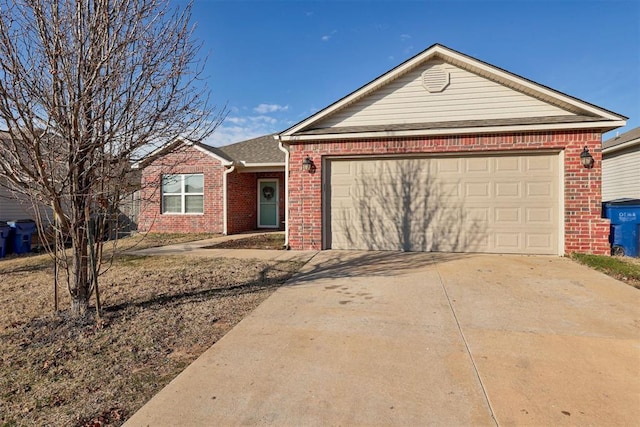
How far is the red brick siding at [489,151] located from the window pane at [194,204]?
5.83 metres

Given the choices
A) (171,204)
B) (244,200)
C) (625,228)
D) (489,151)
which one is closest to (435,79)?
(489,151)

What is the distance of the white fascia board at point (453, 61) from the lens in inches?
286

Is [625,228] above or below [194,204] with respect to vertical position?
below

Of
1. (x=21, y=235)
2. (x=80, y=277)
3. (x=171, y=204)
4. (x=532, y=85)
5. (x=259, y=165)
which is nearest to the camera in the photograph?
(x=80, y=277)

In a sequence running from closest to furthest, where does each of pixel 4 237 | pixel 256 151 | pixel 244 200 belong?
pixel 4 237 → pixel 244 200 → pixel 256 151

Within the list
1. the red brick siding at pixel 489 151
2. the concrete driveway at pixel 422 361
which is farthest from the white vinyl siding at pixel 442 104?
the concrete driveway at pixel 422 361

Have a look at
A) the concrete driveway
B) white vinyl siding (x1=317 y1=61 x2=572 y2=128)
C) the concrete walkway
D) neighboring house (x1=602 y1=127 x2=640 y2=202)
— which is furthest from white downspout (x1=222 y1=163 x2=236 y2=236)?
neighboring house (x1=602 y1=127 x2=640 y2=202)

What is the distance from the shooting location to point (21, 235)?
379 inches

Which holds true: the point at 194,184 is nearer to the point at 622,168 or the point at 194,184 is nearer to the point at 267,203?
the point at 267,203

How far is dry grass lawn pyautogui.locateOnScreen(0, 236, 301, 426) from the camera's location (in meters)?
2.35

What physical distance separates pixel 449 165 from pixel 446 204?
36.5 inches

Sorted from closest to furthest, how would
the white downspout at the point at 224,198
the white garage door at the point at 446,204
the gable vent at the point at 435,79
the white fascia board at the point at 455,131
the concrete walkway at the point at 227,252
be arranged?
the white fascia board at the point at 455,131 → the white garage door at the point at 446,204 → the concrete walkway at the point at 227,252 → the gable vent at the point at 435,79 → the white downspout at the point at 224,198

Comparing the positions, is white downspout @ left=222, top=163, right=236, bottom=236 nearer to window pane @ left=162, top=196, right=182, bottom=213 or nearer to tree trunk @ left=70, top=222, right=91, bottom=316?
window pane @ left=162, top=196, right=182, bottom=213

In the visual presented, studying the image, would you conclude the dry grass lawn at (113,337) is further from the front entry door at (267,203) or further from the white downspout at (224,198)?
the front entry door at (267,203)
